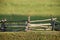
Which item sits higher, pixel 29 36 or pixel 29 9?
pixel 29 9

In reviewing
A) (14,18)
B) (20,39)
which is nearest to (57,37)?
(20,39)

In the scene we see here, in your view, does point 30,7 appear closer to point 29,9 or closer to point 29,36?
point 29,9

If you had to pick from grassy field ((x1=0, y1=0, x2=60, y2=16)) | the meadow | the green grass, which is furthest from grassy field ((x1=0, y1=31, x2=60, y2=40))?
A: grassy field ((x1=0, y1=0, x2=60, y2=16))

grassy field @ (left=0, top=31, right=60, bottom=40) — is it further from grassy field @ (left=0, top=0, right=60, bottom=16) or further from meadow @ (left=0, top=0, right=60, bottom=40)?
grassy field @ (left=0, top=0, right=60, bottom=16)

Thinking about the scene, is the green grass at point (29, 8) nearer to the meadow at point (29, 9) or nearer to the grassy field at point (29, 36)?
the meadow at point (29, 9)

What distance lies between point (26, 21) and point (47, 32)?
3.42 ft

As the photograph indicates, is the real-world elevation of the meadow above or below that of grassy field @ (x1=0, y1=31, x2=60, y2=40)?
above

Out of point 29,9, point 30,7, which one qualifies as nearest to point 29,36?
point 29,9

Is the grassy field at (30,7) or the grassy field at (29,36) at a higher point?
the grassy field at (30,7)

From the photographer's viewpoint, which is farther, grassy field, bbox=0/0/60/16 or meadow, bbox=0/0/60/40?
grassy field, bbox=0/0/60/16

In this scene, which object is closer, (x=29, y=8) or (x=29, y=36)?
(x=29, y=36)

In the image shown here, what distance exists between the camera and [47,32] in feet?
21.3

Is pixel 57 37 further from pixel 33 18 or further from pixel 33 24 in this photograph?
pixel 33 18

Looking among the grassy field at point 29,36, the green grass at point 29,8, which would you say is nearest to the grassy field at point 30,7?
the green grass at point 29,8
